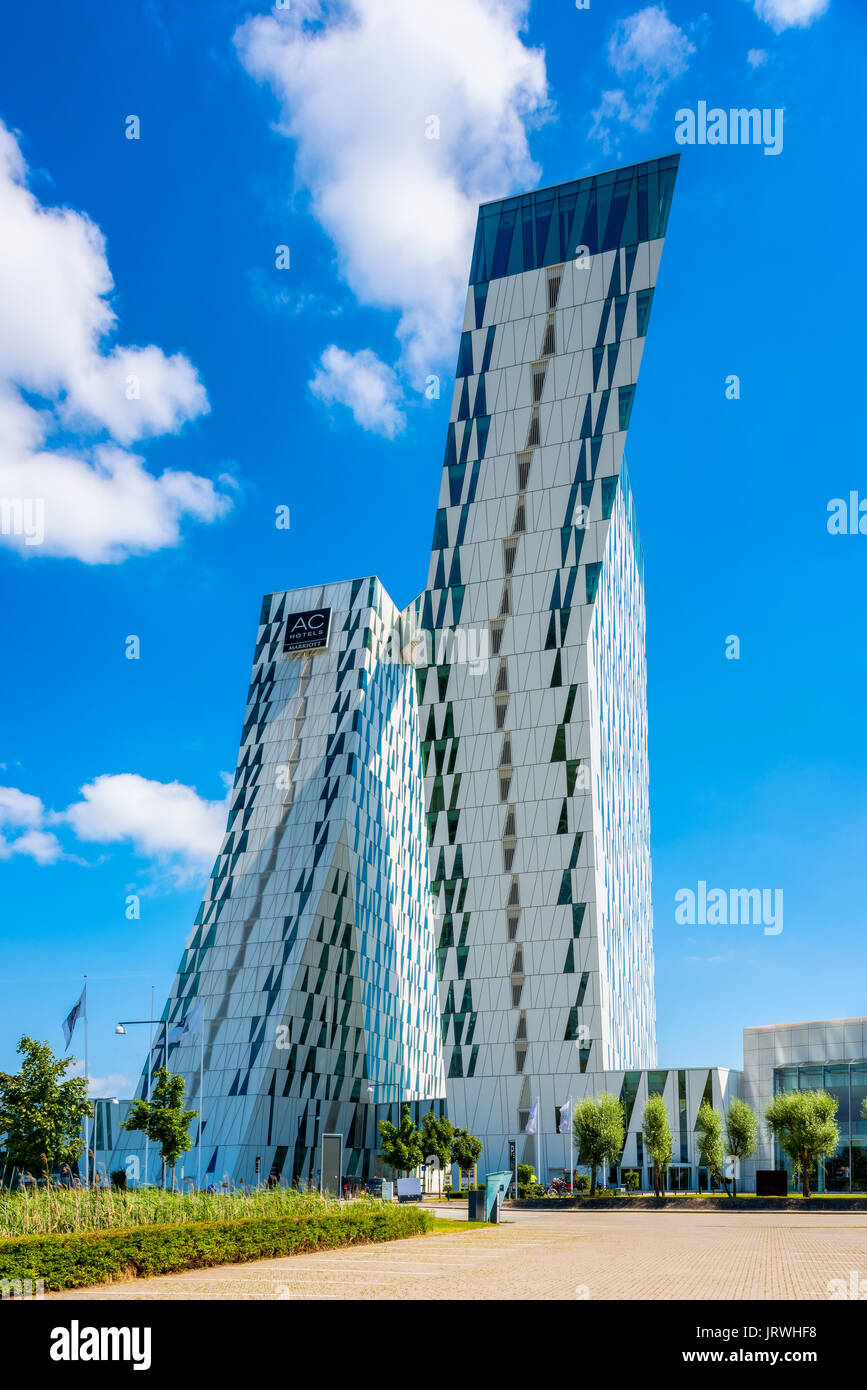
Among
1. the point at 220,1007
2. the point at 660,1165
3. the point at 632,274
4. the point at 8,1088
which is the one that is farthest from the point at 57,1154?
the point at 632,274

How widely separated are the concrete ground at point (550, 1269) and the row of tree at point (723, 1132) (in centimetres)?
2221

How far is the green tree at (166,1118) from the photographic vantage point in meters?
43.4

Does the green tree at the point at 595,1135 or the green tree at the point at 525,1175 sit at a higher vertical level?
the green tree at the point at 595,1135

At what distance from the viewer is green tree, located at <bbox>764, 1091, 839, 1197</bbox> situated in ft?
191

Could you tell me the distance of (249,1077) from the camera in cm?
8819

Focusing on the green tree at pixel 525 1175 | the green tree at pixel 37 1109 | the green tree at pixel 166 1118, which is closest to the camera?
the green tree at pixel 37 1109

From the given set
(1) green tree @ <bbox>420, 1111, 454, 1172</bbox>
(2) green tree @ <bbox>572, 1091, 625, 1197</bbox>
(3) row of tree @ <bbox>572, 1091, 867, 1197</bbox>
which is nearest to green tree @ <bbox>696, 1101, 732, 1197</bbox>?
(3) row of tree @ <bbox>572, 1091, 867, 1197</bbox>

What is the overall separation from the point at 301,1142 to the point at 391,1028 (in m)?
21.2

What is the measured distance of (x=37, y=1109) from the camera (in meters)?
37.7

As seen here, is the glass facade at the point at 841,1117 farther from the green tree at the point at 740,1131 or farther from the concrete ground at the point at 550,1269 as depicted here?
the concrete ground at the point at 550,1269

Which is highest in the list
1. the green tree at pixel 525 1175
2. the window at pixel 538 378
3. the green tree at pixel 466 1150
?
the window at pixel 538 378

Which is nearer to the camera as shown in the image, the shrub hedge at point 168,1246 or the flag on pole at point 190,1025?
the shrub hedge at point 168,1246

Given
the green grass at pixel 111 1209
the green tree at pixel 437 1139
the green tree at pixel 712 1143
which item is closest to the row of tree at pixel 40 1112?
the green grass at pixel 111 1209
